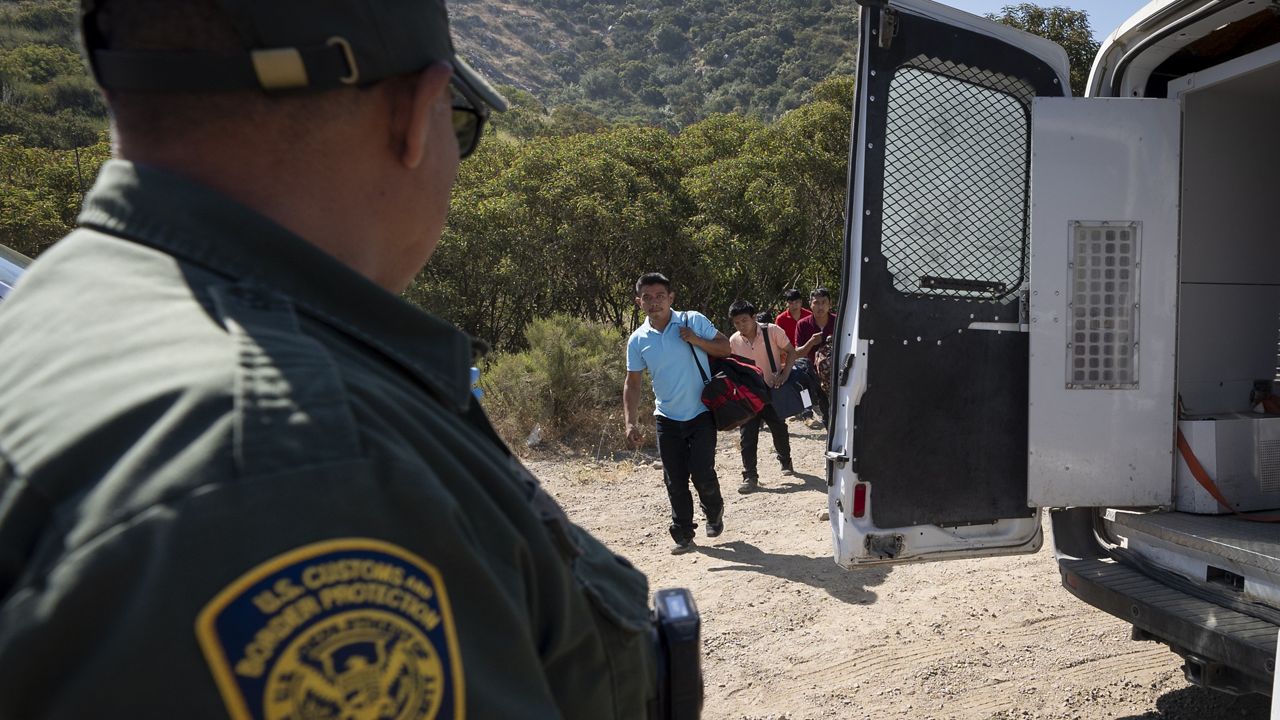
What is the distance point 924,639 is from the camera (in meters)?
4.61

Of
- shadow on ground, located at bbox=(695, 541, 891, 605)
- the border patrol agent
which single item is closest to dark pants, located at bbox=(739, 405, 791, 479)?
shadow on ground, located at bbox=(695, 541, 891, 605)

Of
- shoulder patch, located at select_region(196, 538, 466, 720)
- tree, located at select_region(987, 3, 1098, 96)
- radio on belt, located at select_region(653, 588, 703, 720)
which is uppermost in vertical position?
tree, located at select_region(987, 3, 1098, 96)

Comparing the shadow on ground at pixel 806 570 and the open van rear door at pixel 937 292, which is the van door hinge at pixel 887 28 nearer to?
the open van rear door at pixel 937 292

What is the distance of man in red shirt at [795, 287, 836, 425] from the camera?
8508 mm

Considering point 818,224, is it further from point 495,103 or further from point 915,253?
point 495,103

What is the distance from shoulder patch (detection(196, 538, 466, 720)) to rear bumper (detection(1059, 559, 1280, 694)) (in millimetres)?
2909

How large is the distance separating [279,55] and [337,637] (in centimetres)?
51

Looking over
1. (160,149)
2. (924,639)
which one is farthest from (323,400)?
(924,639)

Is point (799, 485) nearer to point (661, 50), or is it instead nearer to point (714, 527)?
point (714, 527)

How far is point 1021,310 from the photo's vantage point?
367cm

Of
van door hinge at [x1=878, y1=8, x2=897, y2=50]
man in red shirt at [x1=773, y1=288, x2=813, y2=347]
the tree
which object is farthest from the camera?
the tree

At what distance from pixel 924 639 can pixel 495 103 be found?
407 cm

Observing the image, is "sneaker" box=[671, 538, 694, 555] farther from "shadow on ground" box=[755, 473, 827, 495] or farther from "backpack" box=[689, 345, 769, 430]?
"shadow on ground" box=[755, 473, 827, 495]

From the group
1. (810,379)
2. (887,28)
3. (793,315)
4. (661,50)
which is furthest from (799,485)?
(661,50)
